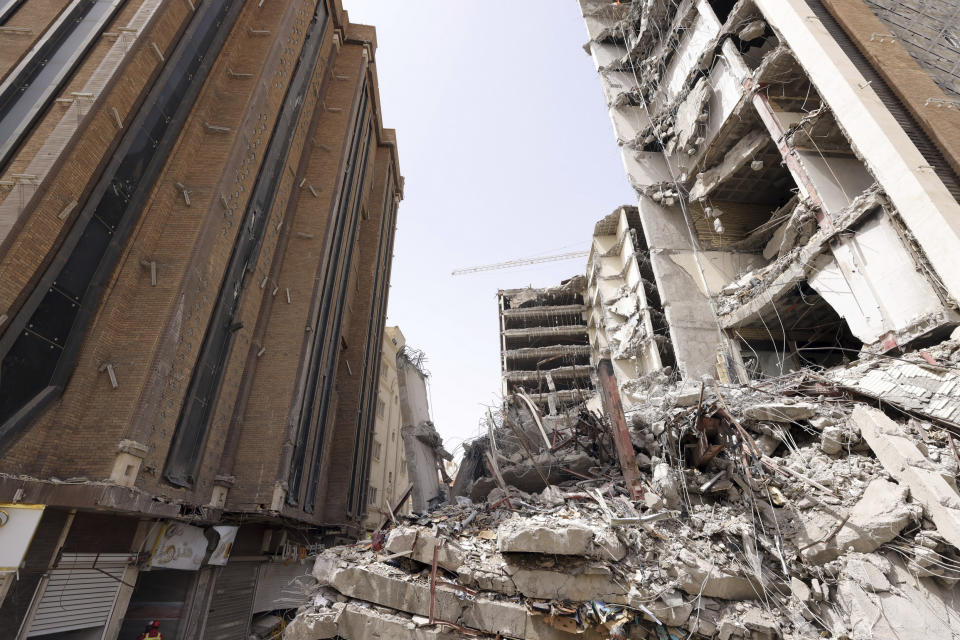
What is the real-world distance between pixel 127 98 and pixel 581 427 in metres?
12.3

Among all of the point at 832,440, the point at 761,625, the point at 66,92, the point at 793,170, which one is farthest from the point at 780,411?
the point at 66,92

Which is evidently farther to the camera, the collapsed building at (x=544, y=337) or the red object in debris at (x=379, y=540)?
the collapsed building at (x=544, y=337)

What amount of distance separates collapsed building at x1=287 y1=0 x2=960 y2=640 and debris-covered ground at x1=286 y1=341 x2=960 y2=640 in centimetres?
3

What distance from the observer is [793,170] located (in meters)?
14.3

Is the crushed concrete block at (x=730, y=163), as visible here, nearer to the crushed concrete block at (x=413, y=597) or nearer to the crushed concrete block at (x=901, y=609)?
the crushed concrete block at (x=901, y=609)

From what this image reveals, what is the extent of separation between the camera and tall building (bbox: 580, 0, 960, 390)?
409 inches

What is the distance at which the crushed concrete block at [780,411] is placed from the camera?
26.7 feet

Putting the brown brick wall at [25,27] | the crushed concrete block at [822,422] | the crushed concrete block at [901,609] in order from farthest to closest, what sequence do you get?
the crushed concrete block at [822,422], the brown brick wall at [25,27], the crushed concrete block at [901,609]

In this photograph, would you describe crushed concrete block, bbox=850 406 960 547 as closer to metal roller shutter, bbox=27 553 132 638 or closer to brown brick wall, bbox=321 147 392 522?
metal roller shutter, bbox=27 553 132 638

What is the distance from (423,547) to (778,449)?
7105 mm

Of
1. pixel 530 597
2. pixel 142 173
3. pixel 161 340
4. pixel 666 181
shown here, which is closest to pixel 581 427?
pixel 530 597

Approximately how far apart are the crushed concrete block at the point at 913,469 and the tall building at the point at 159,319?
11610 millimetres

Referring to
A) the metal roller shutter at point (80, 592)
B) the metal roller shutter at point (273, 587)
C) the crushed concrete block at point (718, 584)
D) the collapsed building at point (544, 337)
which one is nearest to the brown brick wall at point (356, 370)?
the metal roller shutter at point (273, 587)

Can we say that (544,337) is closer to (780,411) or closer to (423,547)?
(780,411)
